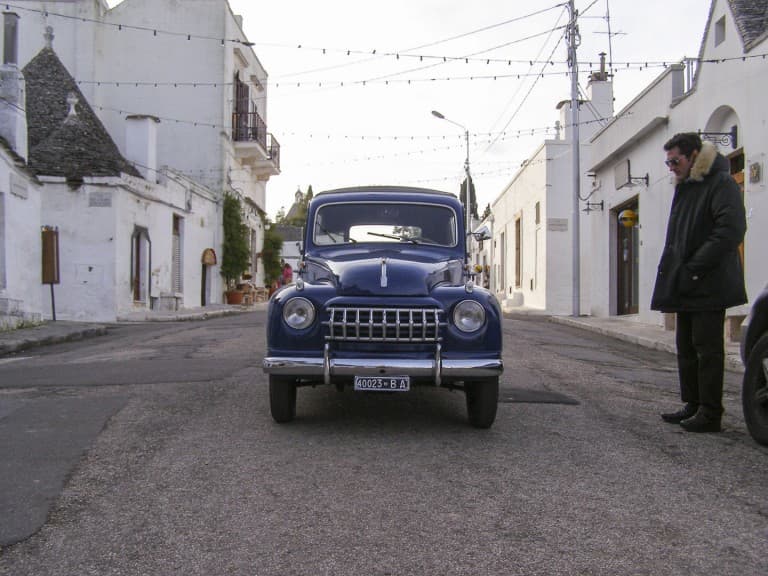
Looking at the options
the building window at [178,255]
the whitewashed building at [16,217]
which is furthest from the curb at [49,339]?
the building window at [178,255]

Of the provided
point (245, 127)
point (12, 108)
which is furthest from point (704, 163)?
point (245, 127)

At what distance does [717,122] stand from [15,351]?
12.8m

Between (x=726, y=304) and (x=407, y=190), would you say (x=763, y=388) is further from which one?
(x=407, y=190)

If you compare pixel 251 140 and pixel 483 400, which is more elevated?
pixel 251 140

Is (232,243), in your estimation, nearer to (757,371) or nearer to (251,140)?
(251,140)

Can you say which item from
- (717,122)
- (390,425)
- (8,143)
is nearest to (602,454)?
(390,425)

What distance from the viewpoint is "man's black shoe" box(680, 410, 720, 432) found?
17.3 feet

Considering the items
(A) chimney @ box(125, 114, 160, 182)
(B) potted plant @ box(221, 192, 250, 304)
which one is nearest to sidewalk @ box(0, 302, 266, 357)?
(A) chimney @ box(125, 114, 160, 182)

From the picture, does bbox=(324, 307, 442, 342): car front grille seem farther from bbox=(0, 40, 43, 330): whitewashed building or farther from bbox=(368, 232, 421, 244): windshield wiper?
bbox=(0, 40, 43, 330): whitewashed building

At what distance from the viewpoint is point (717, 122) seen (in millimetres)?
14328

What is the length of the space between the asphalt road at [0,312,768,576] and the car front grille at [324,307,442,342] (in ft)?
2.16

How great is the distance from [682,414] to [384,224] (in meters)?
2.94

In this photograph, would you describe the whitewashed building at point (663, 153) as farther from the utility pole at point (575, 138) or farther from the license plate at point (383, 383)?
the license plate at point (383, 383)

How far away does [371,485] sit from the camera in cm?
393
